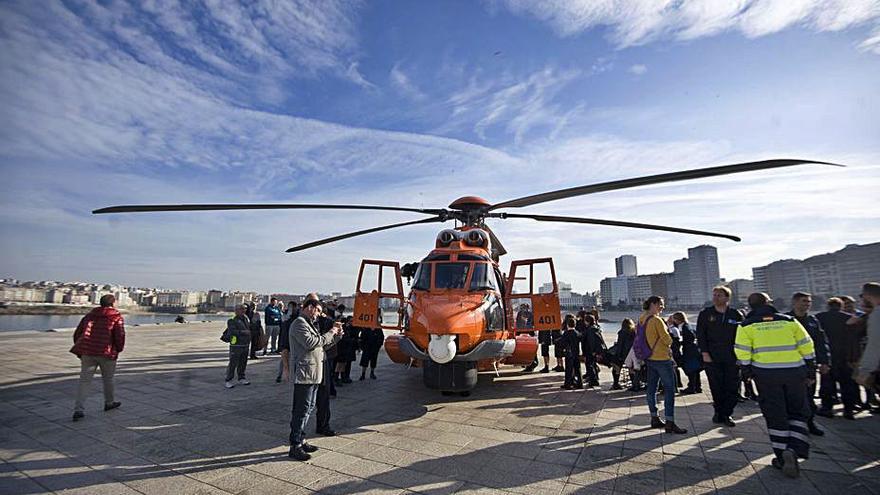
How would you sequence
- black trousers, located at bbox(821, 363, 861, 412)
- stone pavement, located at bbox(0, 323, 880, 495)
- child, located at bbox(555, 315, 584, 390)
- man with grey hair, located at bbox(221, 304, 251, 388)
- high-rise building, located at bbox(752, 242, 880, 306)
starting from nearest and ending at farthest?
1. stone pavement, located at bbox(0, 323, 880, 495)
2. black trousers, located at bbox(821, 363, 861, 412)
3. child, located at bbox(555, 315, 584, 390)
4. man with grey hair, located at bbox(221, 304, 251, 388)
5. high-rise building, located at bbox(752, 242, 880, 306)

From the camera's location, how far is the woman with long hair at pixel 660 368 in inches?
208

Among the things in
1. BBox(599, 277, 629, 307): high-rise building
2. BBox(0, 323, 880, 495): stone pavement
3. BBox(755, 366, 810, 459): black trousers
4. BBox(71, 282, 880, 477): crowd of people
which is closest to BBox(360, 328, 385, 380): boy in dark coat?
BBox(71, 282, 880, 477): crowd of people

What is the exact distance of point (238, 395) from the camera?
7.33 meters

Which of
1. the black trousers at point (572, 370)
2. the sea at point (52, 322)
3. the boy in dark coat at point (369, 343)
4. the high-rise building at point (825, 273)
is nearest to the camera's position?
the black trousers at point (572, 370)

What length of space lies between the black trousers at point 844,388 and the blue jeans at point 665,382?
113 inches

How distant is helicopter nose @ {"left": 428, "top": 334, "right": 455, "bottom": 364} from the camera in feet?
19.0

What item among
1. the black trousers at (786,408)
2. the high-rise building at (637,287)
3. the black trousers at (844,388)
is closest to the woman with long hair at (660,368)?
the black trousers at (786,408)

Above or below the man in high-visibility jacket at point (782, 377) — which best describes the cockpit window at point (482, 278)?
above

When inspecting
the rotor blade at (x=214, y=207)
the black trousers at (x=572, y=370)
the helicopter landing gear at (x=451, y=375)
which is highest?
the rotor blade at (x=214, y=207)

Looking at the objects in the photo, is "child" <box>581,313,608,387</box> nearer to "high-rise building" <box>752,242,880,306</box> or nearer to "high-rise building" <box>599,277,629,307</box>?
"high-rise building" <box>752,242,880,306</box>

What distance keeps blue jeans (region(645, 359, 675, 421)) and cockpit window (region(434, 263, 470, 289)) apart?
3.40 meters

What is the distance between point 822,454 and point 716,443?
1035 mm

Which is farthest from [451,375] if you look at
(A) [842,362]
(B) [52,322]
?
(B) [52,322]

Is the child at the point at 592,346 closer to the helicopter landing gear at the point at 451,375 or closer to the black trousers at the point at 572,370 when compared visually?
the black trousers at the point at 572,370
